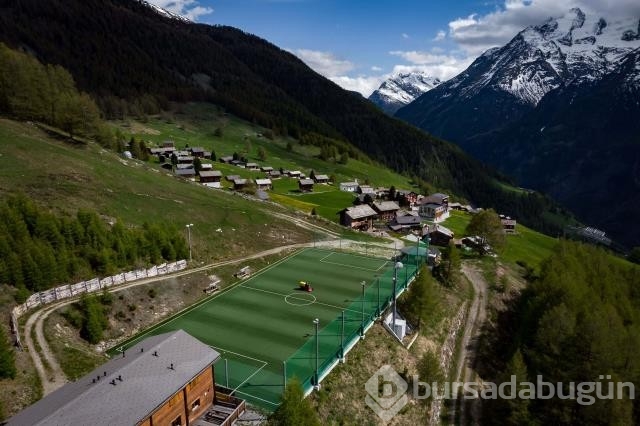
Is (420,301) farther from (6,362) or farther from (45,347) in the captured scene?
(6,362)

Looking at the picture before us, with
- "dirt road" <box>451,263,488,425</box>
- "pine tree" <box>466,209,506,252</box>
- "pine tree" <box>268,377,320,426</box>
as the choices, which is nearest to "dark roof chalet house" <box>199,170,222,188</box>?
"pine tree" <box>466,209,506,252</box>

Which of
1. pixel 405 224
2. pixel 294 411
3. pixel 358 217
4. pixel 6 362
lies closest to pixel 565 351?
pixel 294 411

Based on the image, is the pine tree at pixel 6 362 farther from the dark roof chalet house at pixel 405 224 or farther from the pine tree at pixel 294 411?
the dark roof chalet house at pixel 405 224

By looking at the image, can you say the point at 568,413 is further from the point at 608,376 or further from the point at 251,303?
the point at 251,303

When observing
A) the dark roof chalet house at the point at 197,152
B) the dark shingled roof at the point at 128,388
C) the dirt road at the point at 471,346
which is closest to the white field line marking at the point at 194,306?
the dark shingled roof at the point at 128,388

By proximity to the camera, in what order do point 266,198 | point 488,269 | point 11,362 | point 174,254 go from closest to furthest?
point 11,362, point 174,254, point 488,269, point 266,198

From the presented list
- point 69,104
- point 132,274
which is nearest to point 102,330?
point 132,274

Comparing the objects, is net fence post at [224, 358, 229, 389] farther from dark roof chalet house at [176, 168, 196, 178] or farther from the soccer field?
dark roof chalet house at [176, 168, 196, 178]
